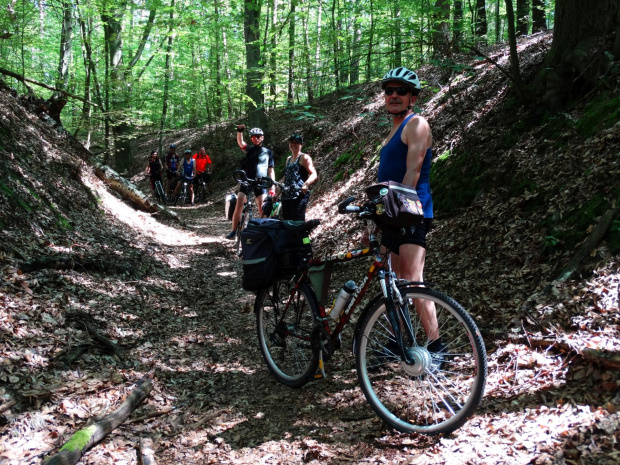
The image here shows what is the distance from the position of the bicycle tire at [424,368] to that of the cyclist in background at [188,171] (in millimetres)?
14788

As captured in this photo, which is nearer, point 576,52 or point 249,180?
point 576,52

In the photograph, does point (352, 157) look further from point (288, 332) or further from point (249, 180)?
point (288, 332)

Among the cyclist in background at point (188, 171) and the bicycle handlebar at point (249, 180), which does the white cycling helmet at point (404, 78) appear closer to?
the bicycle handlebar at point (249, 180)

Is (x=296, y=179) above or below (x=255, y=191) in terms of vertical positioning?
above

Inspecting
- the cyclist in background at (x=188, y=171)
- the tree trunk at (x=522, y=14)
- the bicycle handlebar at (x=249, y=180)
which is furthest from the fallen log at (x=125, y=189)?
the tree trunk at (x=522, y=14)

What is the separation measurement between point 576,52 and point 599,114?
1144 mm

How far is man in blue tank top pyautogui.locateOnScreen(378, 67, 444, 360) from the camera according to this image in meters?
3.03

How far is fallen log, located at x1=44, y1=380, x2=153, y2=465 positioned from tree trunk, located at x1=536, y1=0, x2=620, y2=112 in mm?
5760

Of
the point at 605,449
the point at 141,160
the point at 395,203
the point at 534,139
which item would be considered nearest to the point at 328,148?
the point at 534,139

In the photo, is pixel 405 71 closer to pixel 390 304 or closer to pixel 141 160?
pixel 390 304

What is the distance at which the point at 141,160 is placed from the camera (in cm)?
2580

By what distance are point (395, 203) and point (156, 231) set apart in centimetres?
759

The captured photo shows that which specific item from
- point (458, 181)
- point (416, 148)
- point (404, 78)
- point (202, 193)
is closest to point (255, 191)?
point (458, 181)

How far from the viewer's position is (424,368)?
2715 mm
